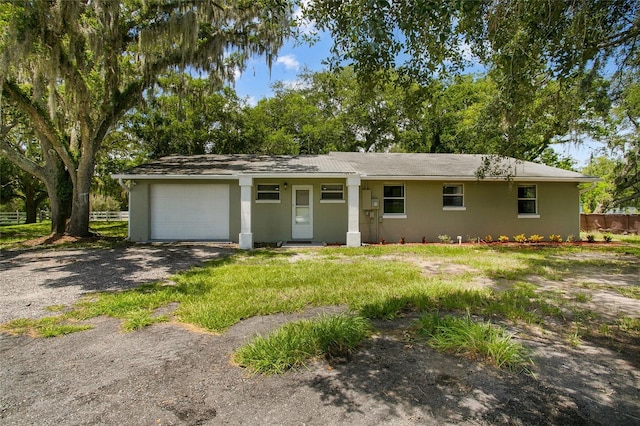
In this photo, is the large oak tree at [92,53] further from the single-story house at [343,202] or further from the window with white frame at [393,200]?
the window with white frame at [393,200]

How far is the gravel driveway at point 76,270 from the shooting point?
505 cm

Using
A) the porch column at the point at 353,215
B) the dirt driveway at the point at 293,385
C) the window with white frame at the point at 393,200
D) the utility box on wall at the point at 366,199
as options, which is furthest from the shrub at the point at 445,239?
the dirt driveway at the point at 293,385

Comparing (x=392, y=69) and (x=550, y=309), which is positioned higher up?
(x=392, y=69)

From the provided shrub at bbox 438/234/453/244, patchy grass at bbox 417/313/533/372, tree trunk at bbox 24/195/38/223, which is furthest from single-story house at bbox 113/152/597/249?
tree trunk at bbox 24/195/38/223

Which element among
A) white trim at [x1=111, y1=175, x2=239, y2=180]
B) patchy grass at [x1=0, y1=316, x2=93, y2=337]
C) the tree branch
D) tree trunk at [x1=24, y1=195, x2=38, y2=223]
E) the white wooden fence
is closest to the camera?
patchy grass at [x1=0, y1=316, x2=93, y2=337]

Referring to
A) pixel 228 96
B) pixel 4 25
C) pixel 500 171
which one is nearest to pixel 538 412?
pixel 500 171

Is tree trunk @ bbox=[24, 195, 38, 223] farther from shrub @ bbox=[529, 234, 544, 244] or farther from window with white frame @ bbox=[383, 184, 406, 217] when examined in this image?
shrub @ bbox=[529, 234, 544, 244]

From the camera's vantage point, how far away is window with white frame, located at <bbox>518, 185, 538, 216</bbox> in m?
13.1

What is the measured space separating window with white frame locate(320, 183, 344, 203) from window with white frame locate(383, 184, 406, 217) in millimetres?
1707

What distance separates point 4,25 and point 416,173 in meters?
12.7

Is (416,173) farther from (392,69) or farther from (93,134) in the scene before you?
(93,134)

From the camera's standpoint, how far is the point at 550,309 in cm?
455

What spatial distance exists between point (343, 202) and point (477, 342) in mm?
9154

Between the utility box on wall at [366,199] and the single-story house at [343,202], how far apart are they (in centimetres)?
4
